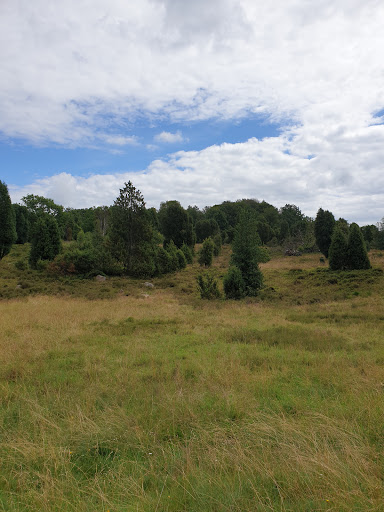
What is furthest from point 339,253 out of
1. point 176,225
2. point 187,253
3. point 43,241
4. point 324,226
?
point 43,241

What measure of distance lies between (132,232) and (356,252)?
23.2 metres

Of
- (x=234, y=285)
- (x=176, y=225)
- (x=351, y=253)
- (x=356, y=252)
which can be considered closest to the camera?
(x=234, y=285)

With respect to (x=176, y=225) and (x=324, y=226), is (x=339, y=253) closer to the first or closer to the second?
(x=324, y=226)

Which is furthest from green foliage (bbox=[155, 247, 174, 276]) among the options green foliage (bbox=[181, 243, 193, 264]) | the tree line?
green foliage (bbox=[181, 243, 193, 264])

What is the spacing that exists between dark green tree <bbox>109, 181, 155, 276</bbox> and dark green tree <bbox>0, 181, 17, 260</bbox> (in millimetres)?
10277

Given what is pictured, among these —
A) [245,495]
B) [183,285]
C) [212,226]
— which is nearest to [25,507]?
[245,495]

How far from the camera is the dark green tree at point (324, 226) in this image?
39.9 meters

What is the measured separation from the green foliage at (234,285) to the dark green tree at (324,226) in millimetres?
24373

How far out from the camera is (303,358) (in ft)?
23.7

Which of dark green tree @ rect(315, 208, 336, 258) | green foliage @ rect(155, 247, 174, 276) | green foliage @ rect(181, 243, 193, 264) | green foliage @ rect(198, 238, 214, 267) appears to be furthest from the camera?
green foliage @ rect(181, 243, 193, 264)

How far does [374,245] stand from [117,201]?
4294cm

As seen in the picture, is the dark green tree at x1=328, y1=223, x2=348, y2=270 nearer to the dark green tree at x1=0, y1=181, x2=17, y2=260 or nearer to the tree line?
the tree line

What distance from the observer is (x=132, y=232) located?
104 ft

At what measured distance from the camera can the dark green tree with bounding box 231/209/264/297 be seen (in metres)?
22.3
